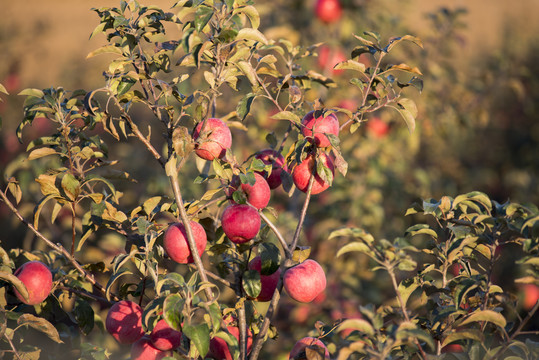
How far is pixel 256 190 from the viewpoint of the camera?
937 millimetres

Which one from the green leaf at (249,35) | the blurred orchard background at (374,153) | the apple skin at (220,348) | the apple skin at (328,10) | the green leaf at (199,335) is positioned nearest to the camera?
the green leaf at (199,335)

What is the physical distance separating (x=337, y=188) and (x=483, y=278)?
1.67m

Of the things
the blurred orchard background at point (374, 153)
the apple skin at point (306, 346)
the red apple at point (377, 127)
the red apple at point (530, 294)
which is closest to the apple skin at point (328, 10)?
the blurred orchard background at point (374, 153)

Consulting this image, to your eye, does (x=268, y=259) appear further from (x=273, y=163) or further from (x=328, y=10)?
(x=328, y=10)

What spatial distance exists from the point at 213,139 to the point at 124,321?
0.37 m

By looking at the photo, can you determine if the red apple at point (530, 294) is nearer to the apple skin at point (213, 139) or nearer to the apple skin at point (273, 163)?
the apple skin at point (273, 163)

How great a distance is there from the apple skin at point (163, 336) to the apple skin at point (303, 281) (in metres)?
0.21

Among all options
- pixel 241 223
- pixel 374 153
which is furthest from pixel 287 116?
pixel 374 153

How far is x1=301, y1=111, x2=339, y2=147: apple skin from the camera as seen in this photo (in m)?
0.91

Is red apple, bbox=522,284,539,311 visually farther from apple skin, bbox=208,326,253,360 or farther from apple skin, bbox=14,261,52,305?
apple skin, bbox=14,261,52,305

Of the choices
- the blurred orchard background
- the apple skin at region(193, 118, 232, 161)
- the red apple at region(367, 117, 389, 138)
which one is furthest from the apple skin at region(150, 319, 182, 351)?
the red apple at region(367, 117, 389, 138)

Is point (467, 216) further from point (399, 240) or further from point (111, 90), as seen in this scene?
point (111, 90)

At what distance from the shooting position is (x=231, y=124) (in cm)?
110

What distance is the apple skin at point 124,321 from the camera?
0.93m
